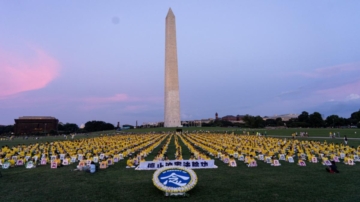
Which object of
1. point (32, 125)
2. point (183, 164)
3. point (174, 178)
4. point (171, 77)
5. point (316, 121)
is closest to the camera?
point (174, 178)

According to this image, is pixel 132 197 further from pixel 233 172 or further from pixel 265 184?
pixel 233 172

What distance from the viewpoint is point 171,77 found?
7638 cm

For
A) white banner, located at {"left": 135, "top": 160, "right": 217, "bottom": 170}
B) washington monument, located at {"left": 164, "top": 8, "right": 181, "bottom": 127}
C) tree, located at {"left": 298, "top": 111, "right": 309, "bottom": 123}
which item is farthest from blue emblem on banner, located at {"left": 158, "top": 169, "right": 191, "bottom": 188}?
tree, located at {"left": 298, "top": 111, "right": 309, "bottom": 123}

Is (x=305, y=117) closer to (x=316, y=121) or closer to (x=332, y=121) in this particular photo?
(x=316, y=121)

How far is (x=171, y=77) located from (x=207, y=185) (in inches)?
2564

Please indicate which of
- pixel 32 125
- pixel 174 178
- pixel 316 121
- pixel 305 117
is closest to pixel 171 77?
pixel 316 121

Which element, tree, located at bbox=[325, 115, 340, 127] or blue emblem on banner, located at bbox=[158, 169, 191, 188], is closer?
blue emblem on banner, located at bbox=[158, 169, 191, 188]

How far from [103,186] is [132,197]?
2.48 m

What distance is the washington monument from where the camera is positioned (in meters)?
75.0

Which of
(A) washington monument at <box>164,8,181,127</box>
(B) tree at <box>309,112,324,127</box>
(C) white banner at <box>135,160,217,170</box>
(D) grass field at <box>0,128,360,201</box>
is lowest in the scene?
(D) grass field at <box>0,128,360,201</box>

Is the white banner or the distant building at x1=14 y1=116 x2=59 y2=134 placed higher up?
the distant building at x1=14 y1=116 x2=59 y2=134

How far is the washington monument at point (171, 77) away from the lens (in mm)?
75000

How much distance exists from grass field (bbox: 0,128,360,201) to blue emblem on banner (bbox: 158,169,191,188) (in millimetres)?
532

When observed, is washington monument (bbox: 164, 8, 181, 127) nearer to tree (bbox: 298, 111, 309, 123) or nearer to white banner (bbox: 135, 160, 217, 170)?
tree (bbox: 298, 111, 309, 123)
